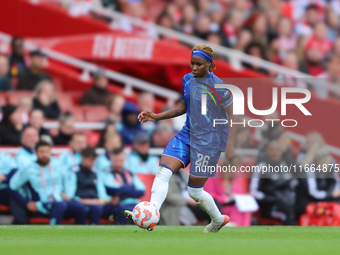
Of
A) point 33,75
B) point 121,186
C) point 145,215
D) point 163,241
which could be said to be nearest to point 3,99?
point 33,75

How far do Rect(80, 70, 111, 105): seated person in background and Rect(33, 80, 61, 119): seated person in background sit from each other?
0.95 metres

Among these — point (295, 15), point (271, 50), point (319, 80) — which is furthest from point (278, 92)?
point (295, 15)

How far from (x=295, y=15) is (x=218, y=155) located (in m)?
10.6

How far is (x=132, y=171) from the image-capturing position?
10906 mm

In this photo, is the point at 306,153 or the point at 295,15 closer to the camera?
the point at 306,153

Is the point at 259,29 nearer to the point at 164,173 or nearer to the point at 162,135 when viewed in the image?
the point at 162,135

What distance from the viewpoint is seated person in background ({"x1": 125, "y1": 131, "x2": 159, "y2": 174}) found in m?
11.0

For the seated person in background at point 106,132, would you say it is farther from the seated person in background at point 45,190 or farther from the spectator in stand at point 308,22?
the spectator in stand at point 308,22

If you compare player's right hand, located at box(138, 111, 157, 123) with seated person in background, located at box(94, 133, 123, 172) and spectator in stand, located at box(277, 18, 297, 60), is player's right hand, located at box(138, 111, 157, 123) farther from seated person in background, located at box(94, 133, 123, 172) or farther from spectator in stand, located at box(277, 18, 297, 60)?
spectator in stand, located at box(277, 18, 297, 60)

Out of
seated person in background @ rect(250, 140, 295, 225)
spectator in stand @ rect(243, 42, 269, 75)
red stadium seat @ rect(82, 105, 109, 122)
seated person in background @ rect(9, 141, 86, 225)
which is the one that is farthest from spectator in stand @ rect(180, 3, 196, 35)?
seated person in background @ rect(9, 141, 86, 225)

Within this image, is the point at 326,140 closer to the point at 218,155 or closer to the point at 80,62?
the point at 218,155

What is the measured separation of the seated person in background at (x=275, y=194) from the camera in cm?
1072

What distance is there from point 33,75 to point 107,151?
98.8 inches

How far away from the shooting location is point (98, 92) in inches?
511
